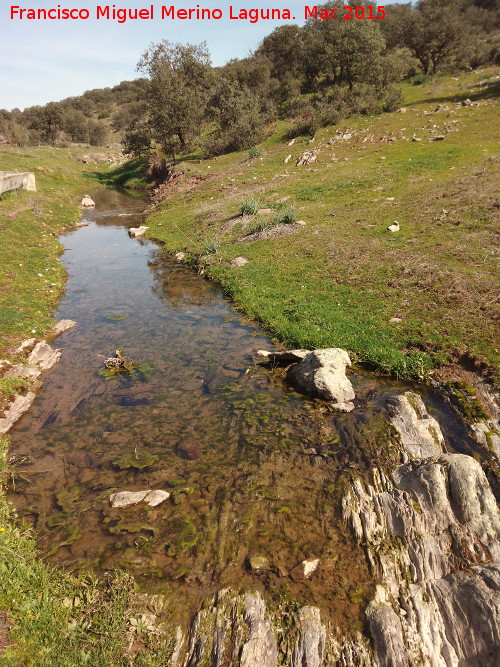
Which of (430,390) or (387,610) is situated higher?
(430,390)

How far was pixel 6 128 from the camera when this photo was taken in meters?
68.4

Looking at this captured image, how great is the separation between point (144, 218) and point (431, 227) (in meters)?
25.9

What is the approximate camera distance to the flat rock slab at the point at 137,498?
25.9 feet

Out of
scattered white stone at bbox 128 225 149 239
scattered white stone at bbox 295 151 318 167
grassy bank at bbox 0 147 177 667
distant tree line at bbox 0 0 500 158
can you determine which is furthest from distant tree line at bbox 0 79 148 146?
grassy bank at bbox 0 147 177 667

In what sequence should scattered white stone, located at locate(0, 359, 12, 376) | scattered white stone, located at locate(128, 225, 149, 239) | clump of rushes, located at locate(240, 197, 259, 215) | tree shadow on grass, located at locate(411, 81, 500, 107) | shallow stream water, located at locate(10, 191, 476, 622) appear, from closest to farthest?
shallow stream water, located at locate(10, 191, 476, 622), scattered white stone, located at locate(0, 359, 12, 376), clump of rushes, located at locate(240, 197, 259, 215), scattered white stone, located at locate(128, 225, 149, 239), tree shadow on grass, located at locate(411, 81, 500, 107)

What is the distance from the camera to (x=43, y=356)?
1317 centimetres

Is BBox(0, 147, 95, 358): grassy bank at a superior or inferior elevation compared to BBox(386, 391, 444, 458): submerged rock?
superior

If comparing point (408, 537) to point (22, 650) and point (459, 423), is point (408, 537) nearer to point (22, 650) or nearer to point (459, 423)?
point (459, 423)

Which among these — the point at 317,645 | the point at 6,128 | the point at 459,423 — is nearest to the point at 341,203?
the point at 459,423

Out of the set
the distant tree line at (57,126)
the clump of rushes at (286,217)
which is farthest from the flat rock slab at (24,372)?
the distant tree line at (57,126)

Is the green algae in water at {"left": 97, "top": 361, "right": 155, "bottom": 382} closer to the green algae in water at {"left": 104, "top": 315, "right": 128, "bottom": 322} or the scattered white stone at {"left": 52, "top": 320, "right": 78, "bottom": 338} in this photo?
the scattered white stone at {"left": 52, "top": 320, "right": 78, "bottom": 338}

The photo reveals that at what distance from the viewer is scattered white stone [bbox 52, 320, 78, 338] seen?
15252 mm

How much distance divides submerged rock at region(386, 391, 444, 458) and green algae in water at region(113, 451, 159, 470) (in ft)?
20.5

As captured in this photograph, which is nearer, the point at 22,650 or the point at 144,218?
the point at 22,650
